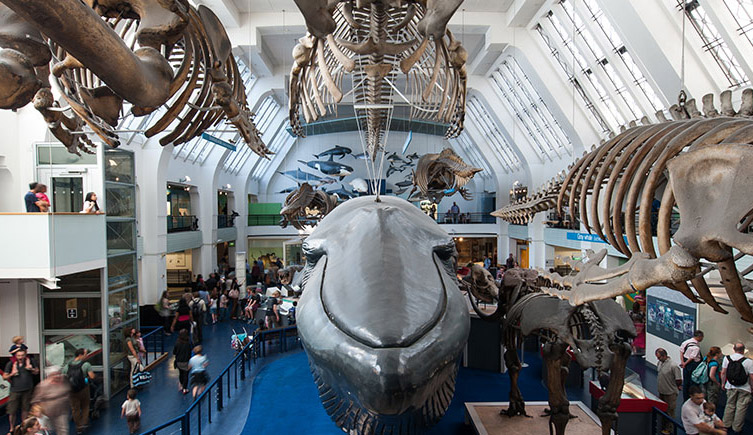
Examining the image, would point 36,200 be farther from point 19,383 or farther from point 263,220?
point 263,220

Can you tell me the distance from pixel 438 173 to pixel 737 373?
7032mm

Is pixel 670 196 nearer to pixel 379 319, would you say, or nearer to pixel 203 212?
pixel 379 319

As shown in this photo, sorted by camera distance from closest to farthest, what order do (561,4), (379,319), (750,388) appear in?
(379,319) < (750,388) < (561,4)

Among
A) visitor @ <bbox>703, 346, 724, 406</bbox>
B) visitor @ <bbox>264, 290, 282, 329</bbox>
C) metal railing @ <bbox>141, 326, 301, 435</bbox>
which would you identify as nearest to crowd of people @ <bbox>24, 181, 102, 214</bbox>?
metal railing @ <bbox>141, 326, 301, 435</bbox>

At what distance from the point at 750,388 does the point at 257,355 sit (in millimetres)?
A: 8566

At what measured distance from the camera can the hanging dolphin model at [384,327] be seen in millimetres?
1337

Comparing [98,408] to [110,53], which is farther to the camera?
[98,408]

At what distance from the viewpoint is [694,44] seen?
8.54 metres

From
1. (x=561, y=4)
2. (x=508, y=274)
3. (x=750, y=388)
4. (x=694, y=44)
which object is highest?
(x=561, y=4)

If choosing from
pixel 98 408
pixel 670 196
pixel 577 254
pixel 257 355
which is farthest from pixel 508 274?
pixel 577 254

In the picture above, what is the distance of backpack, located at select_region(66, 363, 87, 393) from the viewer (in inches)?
239

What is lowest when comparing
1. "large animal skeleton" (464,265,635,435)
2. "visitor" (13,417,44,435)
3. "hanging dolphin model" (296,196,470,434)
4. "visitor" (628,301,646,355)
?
"visitor" (628,301,646,355)

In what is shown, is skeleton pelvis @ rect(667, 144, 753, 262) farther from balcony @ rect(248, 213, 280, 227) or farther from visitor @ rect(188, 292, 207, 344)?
balcony @ rect(248, 213, 280, 227)

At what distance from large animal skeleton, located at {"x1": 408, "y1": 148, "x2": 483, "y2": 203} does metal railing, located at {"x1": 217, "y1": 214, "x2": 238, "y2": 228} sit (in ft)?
40.3
